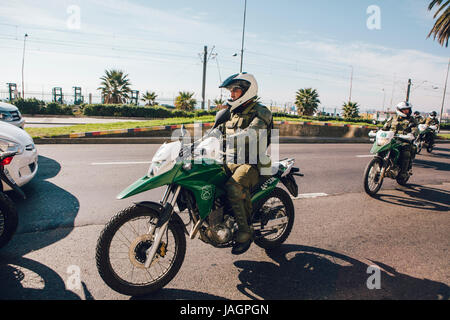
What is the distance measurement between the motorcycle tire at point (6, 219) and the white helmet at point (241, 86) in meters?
2.53

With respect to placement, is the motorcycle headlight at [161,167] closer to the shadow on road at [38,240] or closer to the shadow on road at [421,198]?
the shadow on road at [38,240]

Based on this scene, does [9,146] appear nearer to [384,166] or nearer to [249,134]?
[249,134]

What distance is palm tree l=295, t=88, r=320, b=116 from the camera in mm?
42625

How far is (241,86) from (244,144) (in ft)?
2.08

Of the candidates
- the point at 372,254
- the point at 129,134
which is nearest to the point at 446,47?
the point at 129,134

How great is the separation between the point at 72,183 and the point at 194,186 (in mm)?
4241

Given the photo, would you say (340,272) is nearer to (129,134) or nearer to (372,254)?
(372,254)

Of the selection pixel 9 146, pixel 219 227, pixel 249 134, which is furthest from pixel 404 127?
pixel 9 146

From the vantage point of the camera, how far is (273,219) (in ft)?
12.8

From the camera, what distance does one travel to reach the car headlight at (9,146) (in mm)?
4910

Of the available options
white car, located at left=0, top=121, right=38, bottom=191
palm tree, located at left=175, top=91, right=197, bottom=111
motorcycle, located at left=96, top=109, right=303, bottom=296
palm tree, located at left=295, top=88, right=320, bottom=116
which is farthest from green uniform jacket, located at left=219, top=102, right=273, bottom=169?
palm tree, located at left=295, top=88, right=320, bottom=116

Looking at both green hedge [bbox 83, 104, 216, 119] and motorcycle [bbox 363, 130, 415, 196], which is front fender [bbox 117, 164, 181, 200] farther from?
green hedge [bbox 83, 104, 216, 119]

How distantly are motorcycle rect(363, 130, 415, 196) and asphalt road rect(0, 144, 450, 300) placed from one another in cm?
32
